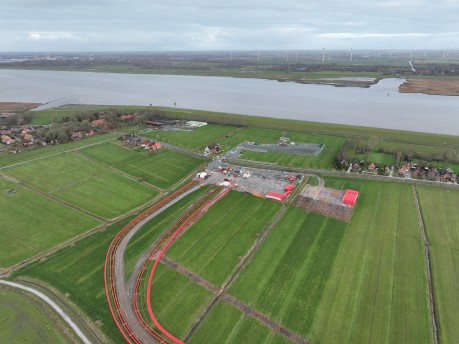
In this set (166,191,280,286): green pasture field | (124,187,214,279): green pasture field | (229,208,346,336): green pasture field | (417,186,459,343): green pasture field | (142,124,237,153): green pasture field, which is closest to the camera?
(417,186,459,343): green pasture field

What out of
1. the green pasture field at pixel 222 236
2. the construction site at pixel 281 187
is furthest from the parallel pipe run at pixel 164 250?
the construction site at pixel 281 187

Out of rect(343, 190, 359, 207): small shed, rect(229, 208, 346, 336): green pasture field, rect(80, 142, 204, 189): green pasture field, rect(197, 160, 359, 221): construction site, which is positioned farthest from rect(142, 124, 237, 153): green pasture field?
rect(229, 208, 346, 336): green pasture field

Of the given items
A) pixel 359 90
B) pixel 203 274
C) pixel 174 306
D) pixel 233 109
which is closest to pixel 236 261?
pixel 203 274

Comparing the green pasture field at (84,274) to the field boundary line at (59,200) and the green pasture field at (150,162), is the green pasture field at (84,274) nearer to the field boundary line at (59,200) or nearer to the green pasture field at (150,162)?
the field boundary line at (59,200)

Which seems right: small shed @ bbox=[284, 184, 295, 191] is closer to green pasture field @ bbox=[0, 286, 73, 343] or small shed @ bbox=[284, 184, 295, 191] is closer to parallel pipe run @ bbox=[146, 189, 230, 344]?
parallel pipe run @ bbox=[146, 189, 230, 344]

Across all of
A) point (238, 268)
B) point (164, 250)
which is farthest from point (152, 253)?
point (238, 268)

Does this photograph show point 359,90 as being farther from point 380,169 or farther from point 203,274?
point 203,274
